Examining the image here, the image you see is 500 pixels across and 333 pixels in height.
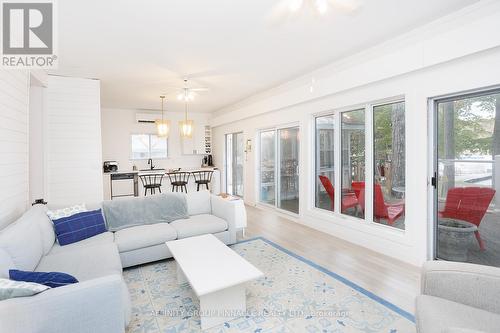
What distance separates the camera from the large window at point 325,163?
15.0ft

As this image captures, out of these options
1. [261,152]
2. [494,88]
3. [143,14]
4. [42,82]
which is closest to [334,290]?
[494,88]

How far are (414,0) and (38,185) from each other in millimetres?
5558

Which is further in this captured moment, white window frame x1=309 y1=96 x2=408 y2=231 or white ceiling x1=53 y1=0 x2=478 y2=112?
white window frame x1=309 y1=96 x2=408 y2=231

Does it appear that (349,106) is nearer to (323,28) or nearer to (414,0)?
(323,28)

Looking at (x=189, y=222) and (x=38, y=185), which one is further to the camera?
(x=38, y=185)

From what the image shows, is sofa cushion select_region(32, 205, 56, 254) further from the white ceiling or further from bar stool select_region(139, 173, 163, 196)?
bar stool select_region(139, 173, 163, 196)

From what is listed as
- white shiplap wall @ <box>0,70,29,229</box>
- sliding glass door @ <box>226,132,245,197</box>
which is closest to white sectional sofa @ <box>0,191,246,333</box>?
white shiplap wall @ <box>0,70,29,229</box>

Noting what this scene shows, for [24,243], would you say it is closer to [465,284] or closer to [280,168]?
[465,284]

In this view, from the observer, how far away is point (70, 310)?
1496mm

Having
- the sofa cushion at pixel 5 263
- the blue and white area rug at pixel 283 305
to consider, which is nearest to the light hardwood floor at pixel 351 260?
the blue and white area rug at pixel 283 305

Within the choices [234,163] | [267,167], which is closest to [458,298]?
[267,167]

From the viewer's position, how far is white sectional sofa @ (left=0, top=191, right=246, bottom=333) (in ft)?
4.72

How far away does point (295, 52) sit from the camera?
3.66m

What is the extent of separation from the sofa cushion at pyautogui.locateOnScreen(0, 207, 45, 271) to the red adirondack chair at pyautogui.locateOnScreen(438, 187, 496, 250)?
4186mm
